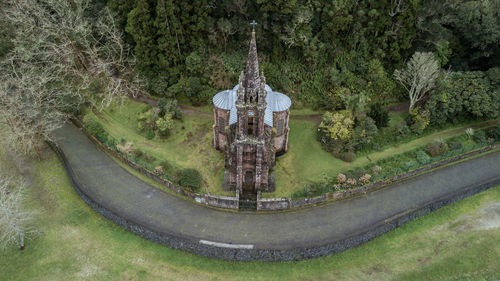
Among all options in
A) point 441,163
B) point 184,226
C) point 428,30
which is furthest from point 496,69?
point 184,226

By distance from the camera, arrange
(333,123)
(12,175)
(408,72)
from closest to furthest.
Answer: (12,175) → (333,123) → (408,72)

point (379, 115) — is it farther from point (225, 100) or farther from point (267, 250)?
point (267, 250)

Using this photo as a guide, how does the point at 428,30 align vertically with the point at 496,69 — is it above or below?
above

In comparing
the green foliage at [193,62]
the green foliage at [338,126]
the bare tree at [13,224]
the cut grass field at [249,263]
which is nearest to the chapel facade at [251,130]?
the green foliage at [338,126]

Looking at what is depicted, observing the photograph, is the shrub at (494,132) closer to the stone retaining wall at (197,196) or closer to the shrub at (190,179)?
the stone retaining wall at (197,196)

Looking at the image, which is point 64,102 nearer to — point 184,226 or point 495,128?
point 184,226

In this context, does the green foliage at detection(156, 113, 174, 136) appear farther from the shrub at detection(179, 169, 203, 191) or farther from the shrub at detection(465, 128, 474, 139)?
the shrub at detection(465, 128, 474, 139)

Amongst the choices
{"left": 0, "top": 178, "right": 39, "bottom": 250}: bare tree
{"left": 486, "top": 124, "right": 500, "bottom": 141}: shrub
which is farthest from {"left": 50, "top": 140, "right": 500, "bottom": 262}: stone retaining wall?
{"left": 486, "top": 124, "right": 500, "bottom": 141}: shrub
